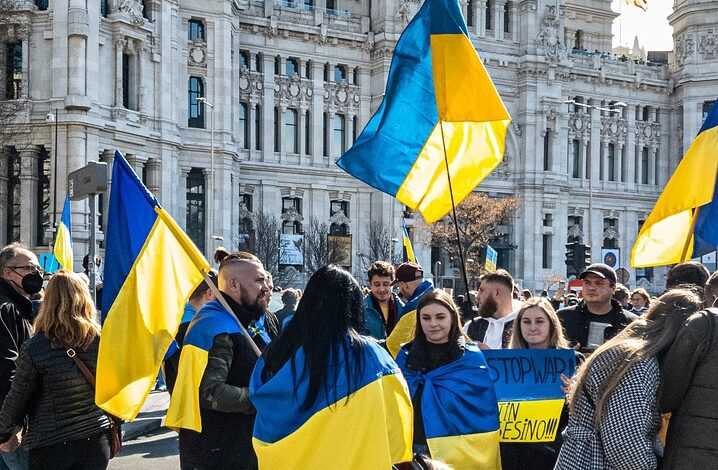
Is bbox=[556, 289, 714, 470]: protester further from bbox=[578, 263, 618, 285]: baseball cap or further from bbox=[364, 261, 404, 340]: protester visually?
bbox=[364, 261, 404, 340]: protester

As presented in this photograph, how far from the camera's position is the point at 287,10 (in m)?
48.5

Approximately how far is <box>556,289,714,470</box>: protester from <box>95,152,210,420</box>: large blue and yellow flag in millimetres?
2695

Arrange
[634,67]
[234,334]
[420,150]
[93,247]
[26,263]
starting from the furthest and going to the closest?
[634,67] → [93,247] → [420,150] → [26,263] → [234,334]

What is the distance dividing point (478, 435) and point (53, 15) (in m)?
32.2

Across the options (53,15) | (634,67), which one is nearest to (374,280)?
(53,15)

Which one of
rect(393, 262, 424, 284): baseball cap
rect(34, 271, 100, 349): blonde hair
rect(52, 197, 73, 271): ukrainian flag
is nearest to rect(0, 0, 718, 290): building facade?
rect(52, 197, 73, 271): ukrainian flag

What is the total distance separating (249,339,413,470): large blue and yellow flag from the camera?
401 cm

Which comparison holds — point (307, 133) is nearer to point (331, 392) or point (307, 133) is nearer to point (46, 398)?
point (46, 398)

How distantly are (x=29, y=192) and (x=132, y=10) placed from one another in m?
8.45

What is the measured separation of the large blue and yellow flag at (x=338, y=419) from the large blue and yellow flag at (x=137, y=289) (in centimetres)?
147

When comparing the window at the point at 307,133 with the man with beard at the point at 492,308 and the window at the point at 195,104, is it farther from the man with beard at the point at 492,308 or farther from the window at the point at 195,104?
the man with beard at the point at 492,308

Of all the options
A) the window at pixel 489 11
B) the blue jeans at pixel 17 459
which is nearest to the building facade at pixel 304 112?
the window at pixel 489 11

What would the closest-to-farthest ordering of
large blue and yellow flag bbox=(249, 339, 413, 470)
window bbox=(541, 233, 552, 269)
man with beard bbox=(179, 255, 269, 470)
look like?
large blue and yellow flag bbox=(249, 339, 413, 470) → man with beard bbox=(179, 255, 269, 470) → window bbox=(541, 233, 552, 269)

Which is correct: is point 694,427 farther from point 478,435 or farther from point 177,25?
point 177,25
